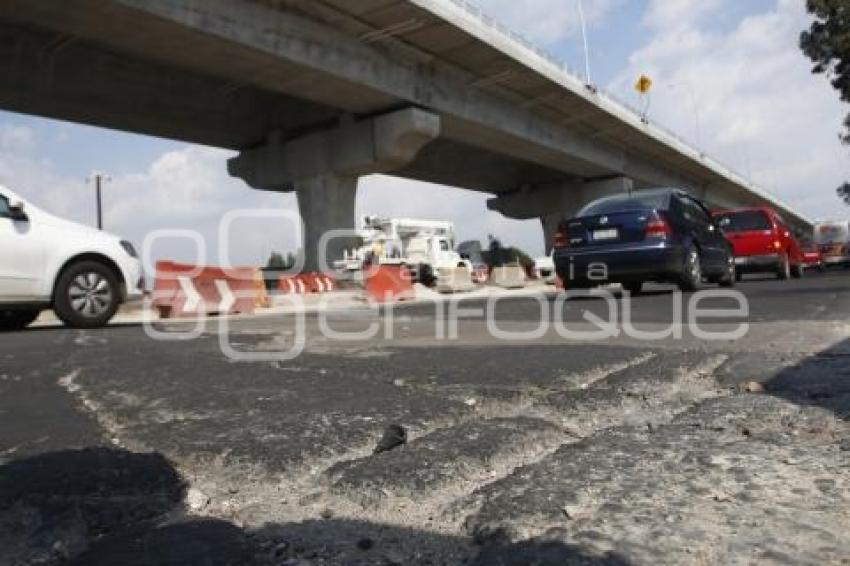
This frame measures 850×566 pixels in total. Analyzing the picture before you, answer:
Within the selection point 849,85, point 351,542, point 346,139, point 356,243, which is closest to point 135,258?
point 351,542

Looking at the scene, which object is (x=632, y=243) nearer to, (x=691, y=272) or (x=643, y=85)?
(x=691, y=272)

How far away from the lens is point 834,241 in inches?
1454

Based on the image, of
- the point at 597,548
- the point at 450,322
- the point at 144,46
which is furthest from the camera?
the point at 144,46

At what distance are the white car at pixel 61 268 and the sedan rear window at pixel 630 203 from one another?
20.6ft

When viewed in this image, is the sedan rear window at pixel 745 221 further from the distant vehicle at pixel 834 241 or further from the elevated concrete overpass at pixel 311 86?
the distant vehicle at pixel 834 241

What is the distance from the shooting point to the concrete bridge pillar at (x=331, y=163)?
2658 centimetres

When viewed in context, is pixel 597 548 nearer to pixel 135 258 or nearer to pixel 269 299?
pixel 135 258

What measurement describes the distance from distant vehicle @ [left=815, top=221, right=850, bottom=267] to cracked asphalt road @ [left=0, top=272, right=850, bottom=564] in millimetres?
36753

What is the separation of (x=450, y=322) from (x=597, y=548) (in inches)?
255

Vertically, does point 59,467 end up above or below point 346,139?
below

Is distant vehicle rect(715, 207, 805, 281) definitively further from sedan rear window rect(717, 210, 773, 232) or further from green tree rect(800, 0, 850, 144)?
green tree rect(800, 0, 850, 144)

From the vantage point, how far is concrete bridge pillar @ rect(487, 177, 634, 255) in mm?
43250

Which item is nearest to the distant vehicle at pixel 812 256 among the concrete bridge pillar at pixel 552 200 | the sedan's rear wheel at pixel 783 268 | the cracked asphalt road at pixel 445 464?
the concrete bridge pillar at pixel 552 200

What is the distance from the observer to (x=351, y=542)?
5.24 ft
